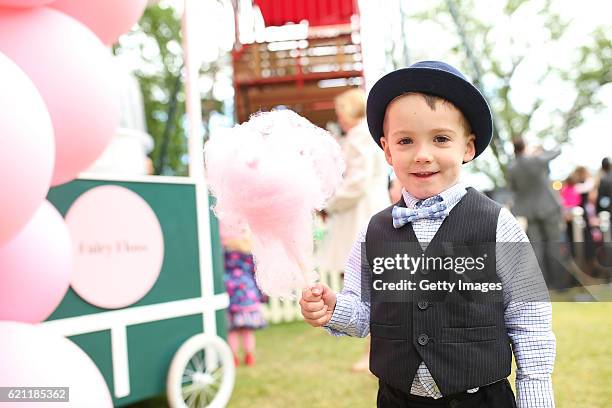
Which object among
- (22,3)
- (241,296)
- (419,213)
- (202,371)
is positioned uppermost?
(22,3)

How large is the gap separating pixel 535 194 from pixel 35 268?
4.81 m

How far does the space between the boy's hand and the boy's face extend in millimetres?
277

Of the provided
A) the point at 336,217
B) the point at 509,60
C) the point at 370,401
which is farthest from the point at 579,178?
the point at 509,60

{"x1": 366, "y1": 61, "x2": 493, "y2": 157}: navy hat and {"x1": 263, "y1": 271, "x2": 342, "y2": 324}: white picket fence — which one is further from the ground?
{"x1": 366, "y1": 61, "x2": 493, "y2": 157}: navy hat

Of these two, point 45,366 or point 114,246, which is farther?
point 114,246

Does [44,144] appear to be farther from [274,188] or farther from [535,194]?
[535,194]

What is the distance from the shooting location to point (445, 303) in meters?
1.27

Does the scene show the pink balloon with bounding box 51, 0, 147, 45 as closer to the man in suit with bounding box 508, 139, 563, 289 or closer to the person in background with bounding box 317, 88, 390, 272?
the person in background with bounding box 317, 88, 390, 272

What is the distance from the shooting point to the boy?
1.25 m

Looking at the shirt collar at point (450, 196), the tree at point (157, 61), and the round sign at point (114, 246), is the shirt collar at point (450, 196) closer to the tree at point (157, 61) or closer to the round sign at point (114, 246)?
the round sign at point (114, 246)

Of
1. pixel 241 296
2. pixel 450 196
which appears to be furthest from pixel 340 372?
pixel 450 196

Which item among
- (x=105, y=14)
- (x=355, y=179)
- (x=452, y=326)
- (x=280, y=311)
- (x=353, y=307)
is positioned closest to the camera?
(x=452, y=326)

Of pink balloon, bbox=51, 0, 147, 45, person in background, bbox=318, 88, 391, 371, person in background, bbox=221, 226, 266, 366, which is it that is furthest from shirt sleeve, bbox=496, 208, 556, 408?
person in background, bbox=221, 226, 266, 366

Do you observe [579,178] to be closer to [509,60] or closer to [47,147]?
[47,147]
